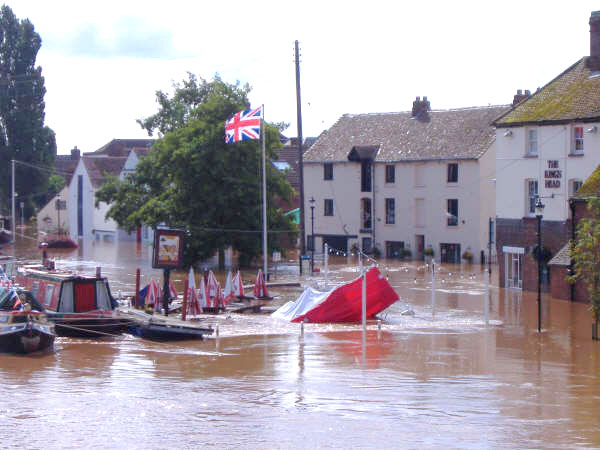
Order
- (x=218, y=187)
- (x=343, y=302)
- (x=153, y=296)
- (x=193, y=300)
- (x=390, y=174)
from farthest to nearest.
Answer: (x=390, y=174)
(x=218, y=187)
(x=153, y=296)
(x=193, y=300)
(x=343, y=302)

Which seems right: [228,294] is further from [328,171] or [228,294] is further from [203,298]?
[328,171]

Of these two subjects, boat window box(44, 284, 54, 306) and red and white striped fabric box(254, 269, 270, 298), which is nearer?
boat window box(44, 284, 54, 306)

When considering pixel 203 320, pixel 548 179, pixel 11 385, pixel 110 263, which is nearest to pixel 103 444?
pixel 11 385

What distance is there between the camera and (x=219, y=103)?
2184 inches

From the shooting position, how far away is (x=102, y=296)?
1206 inches

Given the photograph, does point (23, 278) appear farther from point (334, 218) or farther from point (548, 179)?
point (334, 218)

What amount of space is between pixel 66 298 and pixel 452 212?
1462 inches

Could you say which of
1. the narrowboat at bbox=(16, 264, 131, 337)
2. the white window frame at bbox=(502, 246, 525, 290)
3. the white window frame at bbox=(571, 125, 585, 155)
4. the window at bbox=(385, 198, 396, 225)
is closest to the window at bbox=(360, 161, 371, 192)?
the window at bbox=(385, 198, 396, 225)

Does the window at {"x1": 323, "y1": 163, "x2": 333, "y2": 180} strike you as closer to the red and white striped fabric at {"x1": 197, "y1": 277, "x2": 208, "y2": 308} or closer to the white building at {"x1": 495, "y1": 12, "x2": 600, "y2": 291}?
the white building at {"x1": 495, "y1": 12, "x2": 600, "y2": 291}

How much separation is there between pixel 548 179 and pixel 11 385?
28.3 metres

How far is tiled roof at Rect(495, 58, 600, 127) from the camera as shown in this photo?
1630 inches

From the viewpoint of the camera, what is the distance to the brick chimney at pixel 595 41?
42438 mm

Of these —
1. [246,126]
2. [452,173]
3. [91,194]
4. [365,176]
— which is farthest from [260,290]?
[91,194]

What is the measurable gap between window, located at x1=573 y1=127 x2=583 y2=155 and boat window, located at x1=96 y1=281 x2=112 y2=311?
22515 mm
